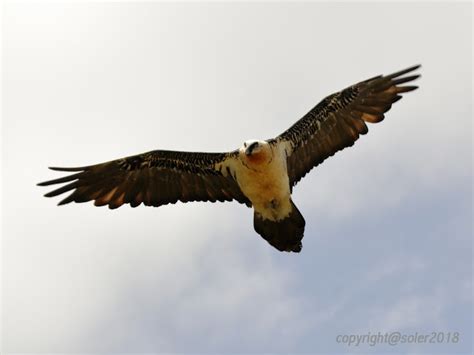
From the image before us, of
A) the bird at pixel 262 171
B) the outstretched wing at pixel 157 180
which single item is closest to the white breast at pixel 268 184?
the bird at pixel 262 171

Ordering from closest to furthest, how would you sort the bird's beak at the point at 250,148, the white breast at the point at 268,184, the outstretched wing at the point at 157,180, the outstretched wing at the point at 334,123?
the bird's beak at the point at 250,148 → the white breast at the point at 268,184 → the outstretched wing at the point at 334,123 → the outstretched wing at the point at 157,180

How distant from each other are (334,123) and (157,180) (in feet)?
14.2

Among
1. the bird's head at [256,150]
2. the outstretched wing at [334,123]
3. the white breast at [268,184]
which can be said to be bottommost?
the white breast at [268,184]

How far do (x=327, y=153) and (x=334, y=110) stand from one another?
103cm

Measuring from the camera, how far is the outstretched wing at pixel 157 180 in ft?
66.0

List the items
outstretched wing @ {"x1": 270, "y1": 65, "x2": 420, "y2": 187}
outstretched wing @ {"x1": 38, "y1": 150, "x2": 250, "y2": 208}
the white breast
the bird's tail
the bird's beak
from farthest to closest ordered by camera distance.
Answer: outstretched wing @ {"x1": 38, "y1": 150, "x2": 250, "y2": 208}
outstretched wing @ {"x1": 270, "y1": 65, "x2": 420, "y2": 187}
the bird's tail
the white breast
the bird's beak

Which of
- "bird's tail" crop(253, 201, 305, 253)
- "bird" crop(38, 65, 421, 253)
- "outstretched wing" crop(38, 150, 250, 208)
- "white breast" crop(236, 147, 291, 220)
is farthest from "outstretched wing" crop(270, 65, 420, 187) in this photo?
"outstretched wing" crop(38, 150, 250, 208)

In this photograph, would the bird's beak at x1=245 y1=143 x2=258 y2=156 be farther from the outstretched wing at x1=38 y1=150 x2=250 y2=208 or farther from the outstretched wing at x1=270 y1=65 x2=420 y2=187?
A: the outstretched wing at x1=38 y1=150 x2=250 y2=208

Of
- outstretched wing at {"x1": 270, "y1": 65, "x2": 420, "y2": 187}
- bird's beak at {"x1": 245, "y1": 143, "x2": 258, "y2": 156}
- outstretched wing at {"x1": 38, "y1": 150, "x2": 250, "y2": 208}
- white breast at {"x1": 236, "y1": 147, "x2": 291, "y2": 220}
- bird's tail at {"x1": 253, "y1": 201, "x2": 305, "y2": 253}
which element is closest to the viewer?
bird's beak at {"x1": 245, "y1": 143, "x2": 258, "y2": 156}

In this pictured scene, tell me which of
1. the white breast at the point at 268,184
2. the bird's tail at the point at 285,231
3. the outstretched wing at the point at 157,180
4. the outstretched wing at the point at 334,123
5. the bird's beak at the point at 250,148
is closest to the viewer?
the bird's beak at the point at 250,148

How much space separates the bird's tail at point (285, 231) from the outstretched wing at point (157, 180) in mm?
857

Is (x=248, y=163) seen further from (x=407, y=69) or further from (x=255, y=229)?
(x=407, y=69)

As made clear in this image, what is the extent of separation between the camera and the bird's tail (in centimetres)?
1948

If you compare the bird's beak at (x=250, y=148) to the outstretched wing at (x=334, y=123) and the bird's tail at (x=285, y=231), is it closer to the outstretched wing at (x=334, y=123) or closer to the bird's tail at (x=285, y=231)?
the outstretched wing at (x=334, y=123)
